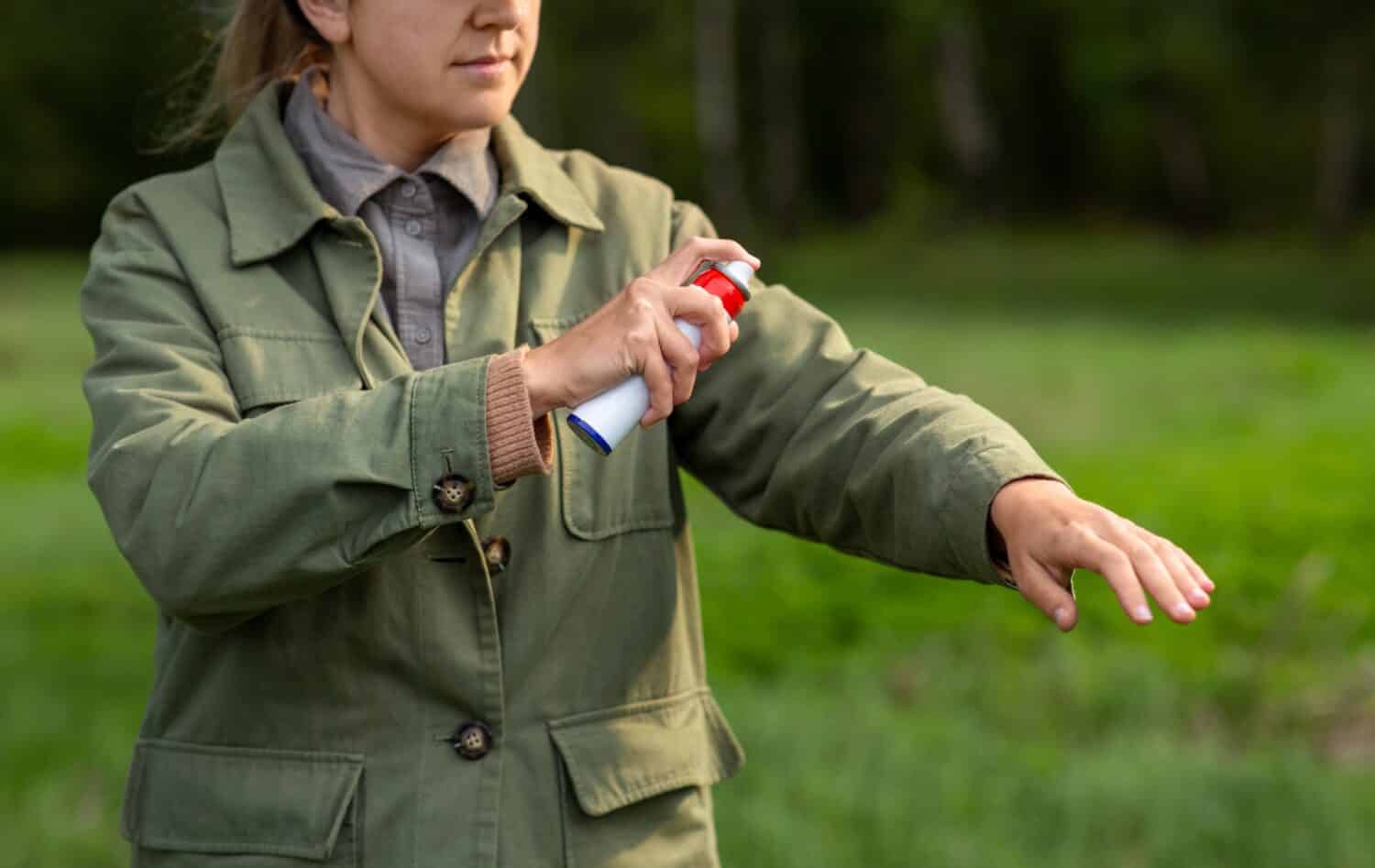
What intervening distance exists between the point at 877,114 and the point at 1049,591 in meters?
33.8

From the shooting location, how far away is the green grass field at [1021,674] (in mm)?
4762

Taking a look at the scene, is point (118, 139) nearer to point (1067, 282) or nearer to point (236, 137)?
point (1067, 282)

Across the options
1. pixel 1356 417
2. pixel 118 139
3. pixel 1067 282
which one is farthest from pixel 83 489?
pixel 118 139

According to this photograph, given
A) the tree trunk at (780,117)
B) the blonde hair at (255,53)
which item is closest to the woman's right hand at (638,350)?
the blonde hair at (255,53)

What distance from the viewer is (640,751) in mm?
2455

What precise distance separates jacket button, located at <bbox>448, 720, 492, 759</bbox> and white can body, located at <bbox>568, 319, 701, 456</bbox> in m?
0.45

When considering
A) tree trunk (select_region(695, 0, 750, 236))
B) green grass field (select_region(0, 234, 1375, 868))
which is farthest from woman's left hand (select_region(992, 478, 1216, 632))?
tree trunk (select_region(695, 0, 750, 236))

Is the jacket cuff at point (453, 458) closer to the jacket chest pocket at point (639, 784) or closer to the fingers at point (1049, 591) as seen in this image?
the jacket chest pocket at point (639, 784)

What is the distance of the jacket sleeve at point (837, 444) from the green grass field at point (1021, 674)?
7.27 ft

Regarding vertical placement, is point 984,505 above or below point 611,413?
below

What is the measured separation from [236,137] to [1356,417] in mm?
8266

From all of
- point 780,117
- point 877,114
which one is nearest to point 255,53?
point 780,117

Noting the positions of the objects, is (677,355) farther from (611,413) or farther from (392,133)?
(392,133)

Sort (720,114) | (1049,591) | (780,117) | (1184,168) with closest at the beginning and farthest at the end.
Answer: (1049,591) < (720,114) < (1184,168) < (780,117)
